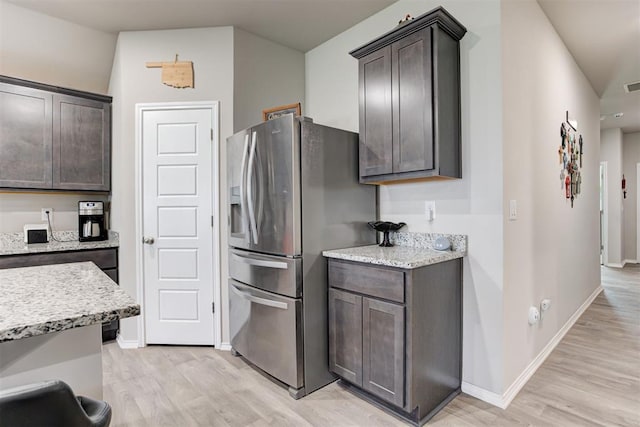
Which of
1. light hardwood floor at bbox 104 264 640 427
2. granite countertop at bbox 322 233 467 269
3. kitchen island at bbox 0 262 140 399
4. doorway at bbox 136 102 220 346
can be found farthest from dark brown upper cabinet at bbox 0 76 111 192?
granite countertop at bbox 322 233 467 269

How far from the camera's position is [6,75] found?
119 inches

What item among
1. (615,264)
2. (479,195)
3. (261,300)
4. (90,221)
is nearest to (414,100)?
(479,195)

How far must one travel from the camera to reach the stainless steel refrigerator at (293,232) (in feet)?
7.24

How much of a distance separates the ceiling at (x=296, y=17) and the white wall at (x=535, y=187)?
0.17 metres

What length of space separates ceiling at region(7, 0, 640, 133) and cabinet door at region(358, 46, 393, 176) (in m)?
0.71

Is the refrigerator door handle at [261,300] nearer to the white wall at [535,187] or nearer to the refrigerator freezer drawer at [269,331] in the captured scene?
the refrigerator freezer drawer at [269,331]

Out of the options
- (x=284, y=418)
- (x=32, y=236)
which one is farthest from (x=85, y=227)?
(x=284, y=418)

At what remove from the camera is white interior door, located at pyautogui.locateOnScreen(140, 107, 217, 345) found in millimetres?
3016

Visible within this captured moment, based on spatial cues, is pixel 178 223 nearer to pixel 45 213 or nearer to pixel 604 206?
pixel 45 213

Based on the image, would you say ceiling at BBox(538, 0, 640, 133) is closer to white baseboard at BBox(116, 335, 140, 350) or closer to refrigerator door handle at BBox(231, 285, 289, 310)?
refrigerator door handle at BBox(231, 285, 289, 310)

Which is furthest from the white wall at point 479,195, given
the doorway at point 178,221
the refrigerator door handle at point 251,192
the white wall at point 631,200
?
the white wall at point 631,200

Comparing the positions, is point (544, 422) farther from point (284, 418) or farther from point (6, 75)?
point (6, 75)

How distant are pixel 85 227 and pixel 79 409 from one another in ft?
10.2

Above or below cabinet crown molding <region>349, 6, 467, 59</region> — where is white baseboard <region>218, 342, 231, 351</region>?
below
